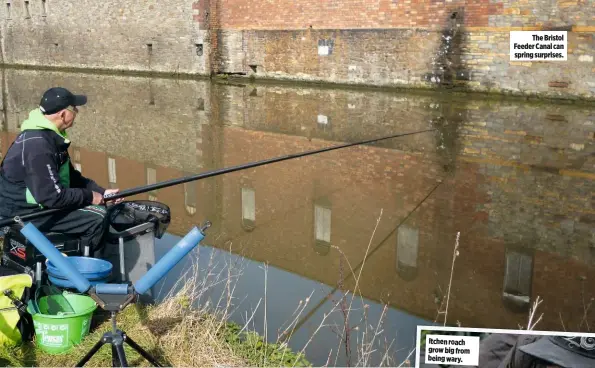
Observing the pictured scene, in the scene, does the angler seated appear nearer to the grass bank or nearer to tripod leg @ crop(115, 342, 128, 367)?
the grass bank

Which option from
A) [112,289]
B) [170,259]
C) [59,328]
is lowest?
[59,328]

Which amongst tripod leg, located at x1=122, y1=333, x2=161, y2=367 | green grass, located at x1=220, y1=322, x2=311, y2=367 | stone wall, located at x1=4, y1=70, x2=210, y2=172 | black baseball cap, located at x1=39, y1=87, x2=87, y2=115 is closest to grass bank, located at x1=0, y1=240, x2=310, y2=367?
green grass, located at x1=220, y1=322, x2=311, y2=367

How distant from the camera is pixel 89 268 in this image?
137 inches

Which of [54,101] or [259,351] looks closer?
[259,351]

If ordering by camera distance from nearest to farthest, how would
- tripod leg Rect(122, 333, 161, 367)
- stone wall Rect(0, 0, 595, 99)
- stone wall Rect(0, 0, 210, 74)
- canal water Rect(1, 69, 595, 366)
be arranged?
tripod leg Rect(122, 333, 161, 367) < canal water Rect(1, 69, 595, 366) < stone wall Rect(0, 0, 595, 99) < stone wall Rect(0, 0, 210, 74)

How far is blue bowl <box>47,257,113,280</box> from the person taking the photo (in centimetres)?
342

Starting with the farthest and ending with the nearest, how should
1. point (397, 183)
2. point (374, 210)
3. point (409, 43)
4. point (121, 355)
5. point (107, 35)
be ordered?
point (107, 35) < point (409, 43) < point (397, 183) < point (374, 210) < point (121, 355)

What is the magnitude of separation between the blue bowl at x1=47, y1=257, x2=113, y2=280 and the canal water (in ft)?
3.00

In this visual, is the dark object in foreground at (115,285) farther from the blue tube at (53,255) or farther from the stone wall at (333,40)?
the stone wall at (333,40)

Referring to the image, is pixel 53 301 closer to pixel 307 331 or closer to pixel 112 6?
pixel 307 331

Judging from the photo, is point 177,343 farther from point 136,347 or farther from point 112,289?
point 112,289

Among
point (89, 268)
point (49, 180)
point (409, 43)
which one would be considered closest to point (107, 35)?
point (409, 43)

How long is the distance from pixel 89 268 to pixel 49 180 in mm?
547

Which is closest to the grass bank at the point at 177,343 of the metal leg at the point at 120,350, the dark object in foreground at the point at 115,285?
the dark object in foreground at the point at 115,285
